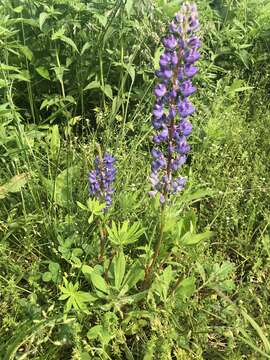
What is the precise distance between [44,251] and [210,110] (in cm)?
155

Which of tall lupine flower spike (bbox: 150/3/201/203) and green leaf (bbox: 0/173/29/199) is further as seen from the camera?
green leaf (bbox: 0/173/29/199)

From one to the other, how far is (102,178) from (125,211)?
0.30m

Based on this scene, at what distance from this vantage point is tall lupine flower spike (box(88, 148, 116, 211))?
6.64 feet

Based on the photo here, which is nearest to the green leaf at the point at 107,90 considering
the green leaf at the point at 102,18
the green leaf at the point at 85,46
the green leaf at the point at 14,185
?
the green leaf at the point at 85,46

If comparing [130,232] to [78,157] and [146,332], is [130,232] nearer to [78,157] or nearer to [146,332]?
[146,332]

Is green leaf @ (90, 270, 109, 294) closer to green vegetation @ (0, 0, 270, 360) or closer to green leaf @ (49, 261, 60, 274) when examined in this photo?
green vegetation @ (0, 0, 270, 360)

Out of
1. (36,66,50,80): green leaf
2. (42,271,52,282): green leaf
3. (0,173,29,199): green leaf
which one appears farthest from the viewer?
(36,66,50,80): green leaf

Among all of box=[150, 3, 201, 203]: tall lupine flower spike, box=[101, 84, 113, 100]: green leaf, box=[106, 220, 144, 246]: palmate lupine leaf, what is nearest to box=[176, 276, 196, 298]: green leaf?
box=[106, 220, 144, 246]: palmate lupine leaf

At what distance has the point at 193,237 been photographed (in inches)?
81.2

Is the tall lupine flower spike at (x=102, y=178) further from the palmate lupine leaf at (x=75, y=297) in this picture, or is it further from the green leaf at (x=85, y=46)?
the green leaf at (x=85, y=46)

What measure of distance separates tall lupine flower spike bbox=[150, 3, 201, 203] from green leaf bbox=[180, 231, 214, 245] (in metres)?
0.26

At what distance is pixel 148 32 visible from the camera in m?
2.60

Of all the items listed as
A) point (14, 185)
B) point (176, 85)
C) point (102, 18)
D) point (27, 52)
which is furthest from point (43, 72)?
point (176, 85)

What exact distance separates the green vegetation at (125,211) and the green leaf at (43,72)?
1cm
